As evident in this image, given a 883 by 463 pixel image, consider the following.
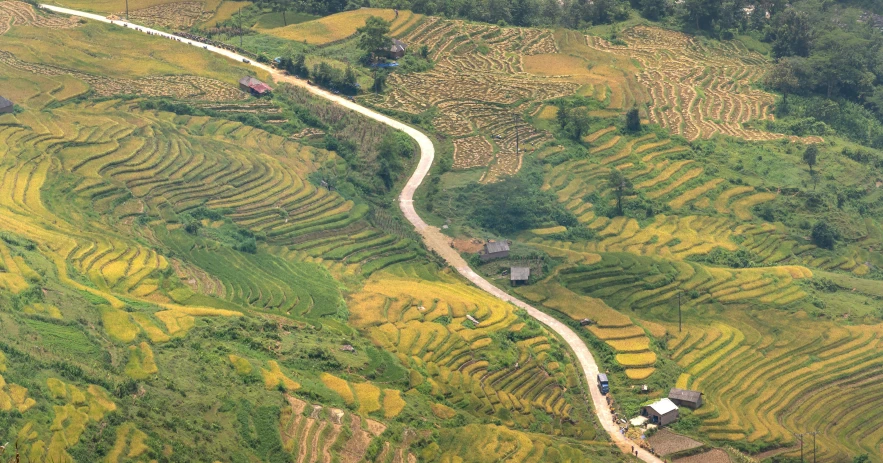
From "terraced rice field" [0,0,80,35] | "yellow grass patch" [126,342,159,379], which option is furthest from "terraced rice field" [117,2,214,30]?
"yellow grass patch" [126,342,159,379]

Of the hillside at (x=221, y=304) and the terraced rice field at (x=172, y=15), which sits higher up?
the terraced rice field at (x=172, y=15)

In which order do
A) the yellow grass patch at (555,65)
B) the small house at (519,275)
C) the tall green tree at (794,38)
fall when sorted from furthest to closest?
the tall green tree at (794,38) < the yellow grass patch at (555,65) < the small house at (519,275)

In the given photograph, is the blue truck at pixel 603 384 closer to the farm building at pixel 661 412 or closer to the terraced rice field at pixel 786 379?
the farm building at pixel 661 412

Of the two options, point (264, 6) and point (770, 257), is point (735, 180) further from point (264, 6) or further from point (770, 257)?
point (264, 6)

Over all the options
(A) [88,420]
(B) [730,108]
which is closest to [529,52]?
(B) [730,108]

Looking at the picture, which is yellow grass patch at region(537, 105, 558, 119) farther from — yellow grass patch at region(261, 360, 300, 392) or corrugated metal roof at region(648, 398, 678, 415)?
yellow grass patch at region(261, 360, 300, 392)

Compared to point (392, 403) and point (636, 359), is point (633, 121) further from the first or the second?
point (392, 403)

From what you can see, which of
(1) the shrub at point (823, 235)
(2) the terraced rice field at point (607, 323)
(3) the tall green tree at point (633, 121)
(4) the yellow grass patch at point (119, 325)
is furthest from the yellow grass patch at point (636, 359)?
(3) the tall green tree at point (633, 121)
